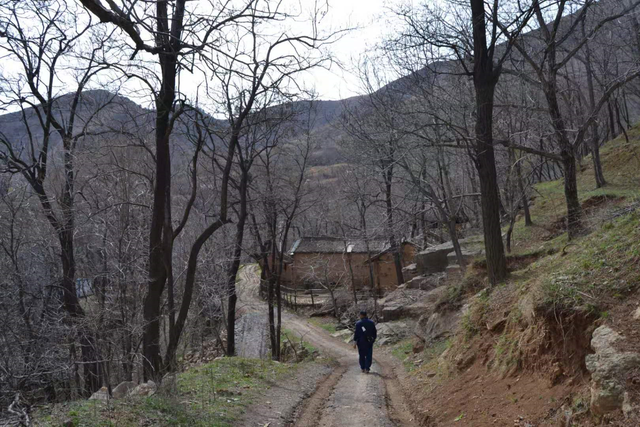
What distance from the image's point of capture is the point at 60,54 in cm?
1225

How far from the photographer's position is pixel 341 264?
170ft

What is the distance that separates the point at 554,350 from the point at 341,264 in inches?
1763

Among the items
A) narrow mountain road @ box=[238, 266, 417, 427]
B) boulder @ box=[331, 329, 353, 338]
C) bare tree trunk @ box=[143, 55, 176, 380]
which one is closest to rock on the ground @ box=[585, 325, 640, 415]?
narrow mountain road @ box=[238, 266, 417, 427]

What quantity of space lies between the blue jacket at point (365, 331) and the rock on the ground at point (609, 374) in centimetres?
966

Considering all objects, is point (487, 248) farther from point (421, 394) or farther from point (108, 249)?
point (108, 249)

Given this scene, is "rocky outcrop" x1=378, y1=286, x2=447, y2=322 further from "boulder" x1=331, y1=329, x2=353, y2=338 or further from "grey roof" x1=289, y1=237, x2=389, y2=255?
"grey roof" x1=289, y1=237, x2=389, y2=255

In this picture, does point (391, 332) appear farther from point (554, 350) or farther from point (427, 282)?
point (554, 350)

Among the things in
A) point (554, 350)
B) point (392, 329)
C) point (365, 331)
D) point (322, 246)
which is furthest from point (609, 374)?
point (322, 246)

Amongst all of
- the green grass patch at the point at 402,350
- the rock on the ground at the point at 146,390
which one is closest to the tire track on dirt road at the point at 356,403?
the green grass patch at the point at 402,350

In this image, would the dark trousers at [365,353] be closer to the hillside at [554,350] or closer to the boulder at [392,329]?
the hillside at [554,350]

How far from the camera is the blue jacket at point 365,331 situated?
15352 millimetres

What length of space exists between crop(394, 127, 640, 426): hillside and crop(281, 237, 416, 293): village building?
3189cm

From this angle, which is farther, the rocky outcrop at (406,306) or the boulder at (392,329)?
the rocky outcrop at (406,306)

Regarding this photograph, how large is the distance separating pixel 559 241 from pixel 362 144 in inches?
402
